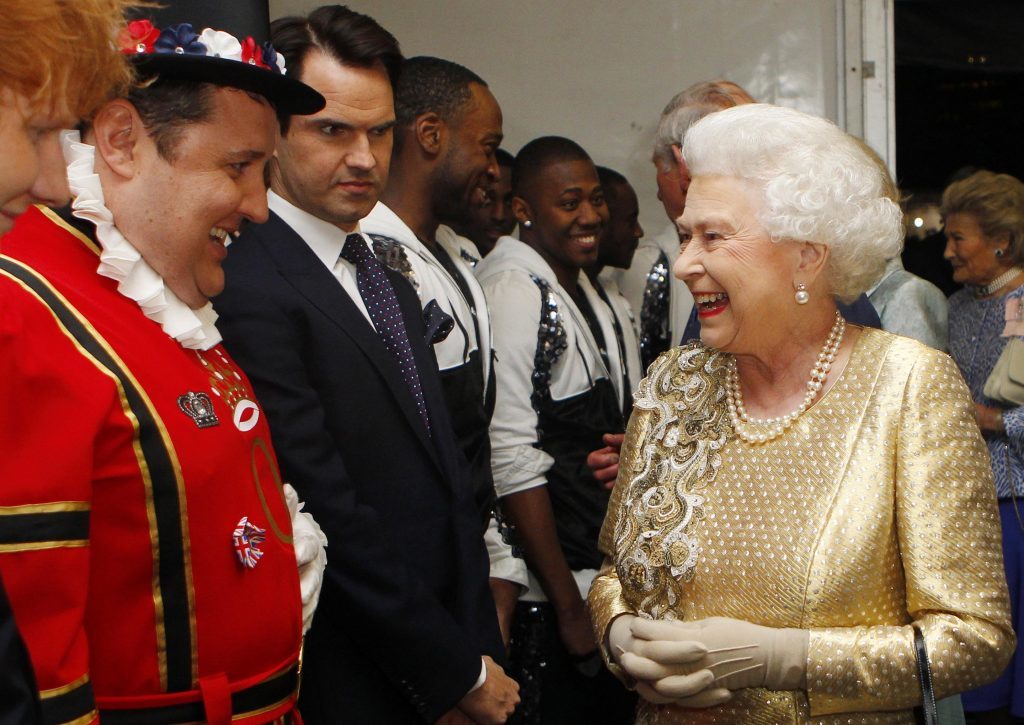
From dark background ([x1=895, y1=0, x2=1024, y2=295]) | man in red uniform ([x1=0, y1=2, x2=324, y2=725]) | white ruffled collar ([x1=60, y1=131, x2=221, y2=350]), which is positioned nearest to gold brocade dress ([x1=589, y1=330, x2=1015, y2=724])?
man in red uniform ([x1=0, y1=2, x2=324, y2=725])

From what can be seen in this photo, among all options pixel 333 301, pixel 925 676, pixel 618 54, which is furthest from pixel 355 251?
pixel 618 54

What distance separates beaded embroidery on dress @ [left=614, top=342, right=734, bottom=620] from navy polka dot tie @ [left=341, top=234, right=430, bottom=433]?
16.6 inches

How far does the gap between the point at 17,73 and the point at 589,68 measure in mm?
3958

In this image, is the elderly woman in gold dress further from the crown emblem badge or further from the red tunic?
the crown emblem badge

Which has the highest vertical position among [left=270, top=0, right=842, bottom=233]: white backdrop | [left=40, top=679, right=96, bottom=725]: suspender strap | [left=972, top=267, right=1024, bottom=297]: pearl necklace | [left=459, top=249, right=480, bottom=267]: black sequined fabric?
[left=270, top=0, right=842, bottom=233]: white backdrop

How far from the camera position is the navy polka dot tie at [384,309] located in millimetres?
2225

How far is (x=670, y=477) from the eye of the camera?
6.76 ft

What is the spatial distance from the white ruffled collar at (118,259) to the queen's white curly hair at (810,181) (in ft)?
3.06

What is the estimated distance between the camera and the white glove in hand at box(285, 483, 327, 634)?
1791 millimetres

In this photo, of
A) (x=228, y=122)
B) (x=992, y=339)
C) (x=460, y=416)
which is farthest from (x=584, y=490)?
(x=992, y=339)

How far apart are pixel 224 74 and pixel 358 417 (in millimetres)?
638

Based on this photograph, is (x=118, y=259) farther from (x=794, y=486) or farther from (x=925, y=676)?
(x=925, y=676)

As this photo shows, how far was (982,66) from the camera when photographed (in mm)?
5324

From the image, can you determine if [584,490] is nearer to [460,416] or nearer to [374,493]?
[460,416]
